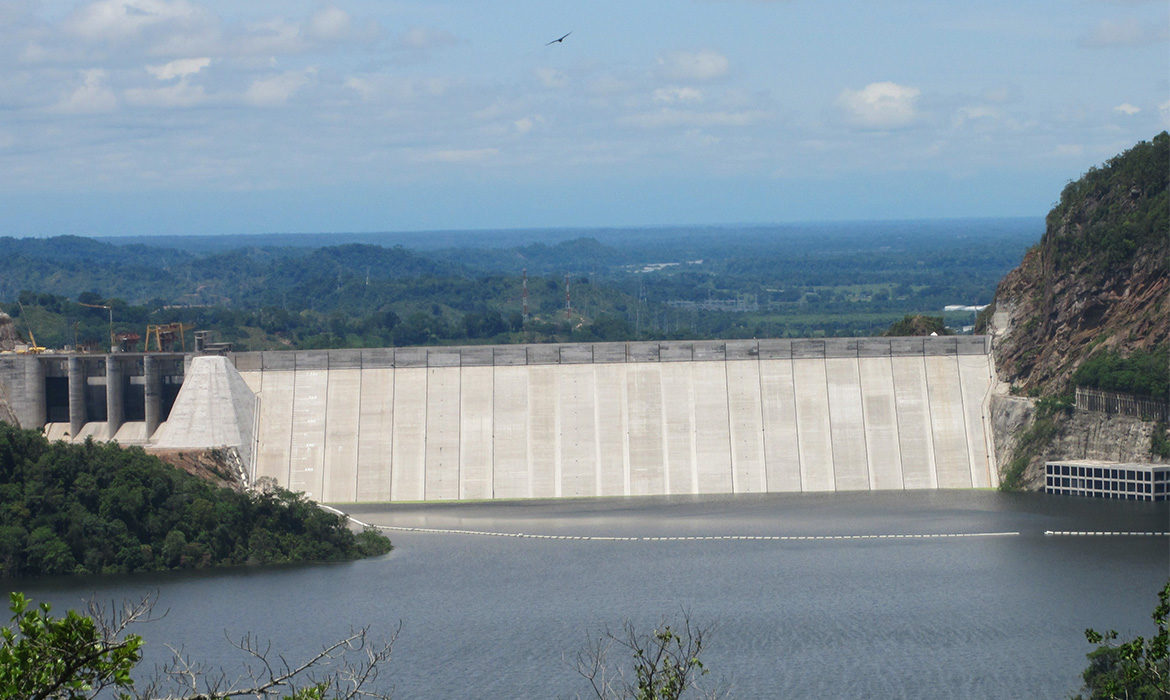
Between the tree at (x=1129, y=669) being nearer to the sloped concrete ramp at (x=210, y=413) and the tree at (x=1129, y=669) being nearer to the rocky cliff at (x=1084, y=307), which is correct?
the rocky cliff at (x=1084, y=307)

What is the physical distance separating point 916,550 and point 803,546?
3546mm

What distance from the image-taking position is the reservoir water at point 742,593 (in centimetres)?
3581

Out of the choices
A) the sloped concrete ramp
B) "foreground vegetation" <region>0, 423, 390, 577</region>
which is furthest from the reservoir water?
the sloped concrete ramp

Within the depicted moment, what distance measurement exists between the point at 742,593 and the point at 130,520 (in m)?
19.4

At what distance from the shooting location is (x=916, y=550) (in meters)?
48.9

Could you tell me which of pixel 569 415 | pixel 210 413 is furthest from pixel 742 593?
pixel 210 413

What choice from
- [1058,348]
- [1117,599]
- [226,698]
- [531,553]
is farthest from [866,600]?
[226,698]

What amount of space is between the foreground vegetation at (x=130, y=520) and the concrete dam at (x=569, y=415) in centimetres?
919

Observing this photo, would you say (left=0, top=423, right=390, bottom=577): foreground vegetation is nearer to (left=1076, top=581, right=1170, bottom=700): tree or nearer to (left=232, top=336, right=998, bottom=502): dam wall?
(left=232, top=336, right=998, bottom=502): dam wall

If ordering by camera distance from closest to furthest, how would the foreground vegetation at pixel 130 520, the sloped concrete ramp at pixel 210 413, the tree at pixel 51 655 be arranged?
the tree at pixel 51 655, the foreground vegetation at pixel 130 520, the sloped concrete ramp at pixel 210 413

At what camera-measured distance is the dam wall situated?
60844 millimetres

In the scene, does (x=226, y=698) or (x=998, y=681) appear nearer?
(x=226, y=698)

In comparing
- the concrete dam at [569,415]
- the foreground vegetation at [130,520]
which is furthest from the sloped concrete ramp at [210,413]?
the foreground vegetation at [130,520]

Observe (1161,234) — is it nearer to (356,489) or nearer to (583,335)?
(356,489)
